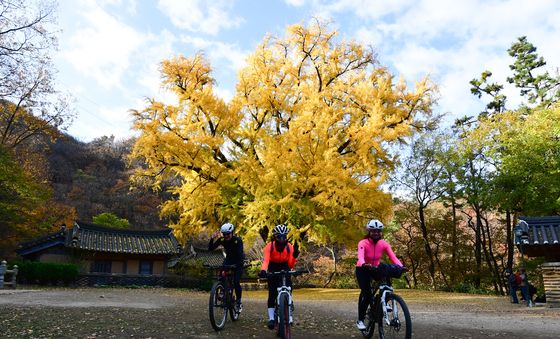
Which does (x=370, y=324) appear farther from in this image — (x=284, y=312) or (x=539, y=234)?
(x=539, y=234)

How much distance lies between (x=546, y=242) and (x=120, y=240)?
83.0 feet

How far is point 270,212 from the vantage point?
628 inches

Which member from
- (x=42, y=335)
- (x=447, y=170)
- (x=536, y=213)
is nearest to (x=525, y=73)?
(x=447, y=170)

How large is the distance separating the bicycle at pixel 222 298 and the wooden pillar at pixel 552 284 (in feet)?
38.3

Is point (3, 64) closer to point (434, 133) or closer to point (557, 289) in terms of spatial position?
point (557, 289)

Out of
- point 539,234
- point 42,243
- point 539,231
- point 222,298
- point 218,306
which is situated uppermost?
point 42,243

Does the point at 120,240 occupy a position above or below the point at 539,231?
above

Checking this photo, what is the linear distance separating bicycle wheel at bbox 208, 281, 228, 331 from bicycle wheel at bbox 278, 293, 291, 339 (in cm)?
138

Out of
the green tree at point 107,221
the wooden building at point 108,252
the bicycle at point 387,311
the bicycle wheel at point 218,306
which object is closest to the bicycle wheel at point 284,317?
the bicycle at point 387,311

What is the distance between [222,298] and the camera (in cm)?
641

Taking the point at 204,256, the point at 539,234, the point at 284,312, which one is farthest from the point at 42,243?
the point at 539,234

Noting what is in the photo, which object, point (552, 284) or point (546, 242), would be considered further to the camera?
point (546, 242)

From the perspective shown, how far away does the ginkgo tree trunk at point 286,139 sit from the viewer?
15930 mm

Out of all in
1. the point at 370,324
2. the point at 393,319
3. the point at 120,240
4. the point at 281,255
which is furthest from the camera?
the point at 120,240
